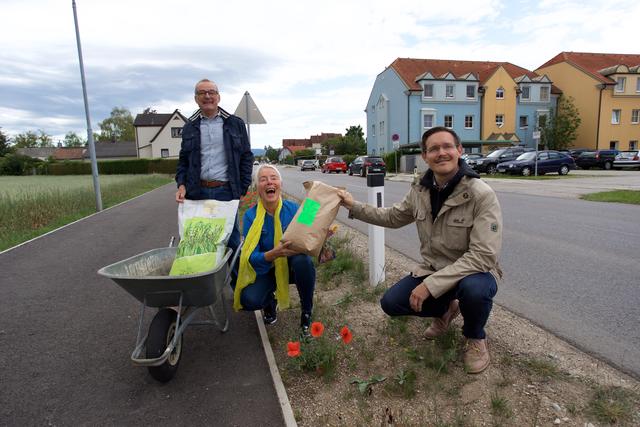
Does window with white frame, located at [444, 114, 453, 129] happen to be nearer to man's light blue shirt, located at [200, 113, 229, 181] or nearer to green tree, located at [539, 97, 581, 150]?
green tree, located at [539, 97, 581, 150]

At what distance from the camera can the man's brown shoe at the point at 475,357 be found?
2703mm

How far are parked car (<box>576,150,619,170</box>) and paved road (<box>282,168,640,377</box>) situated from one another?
26574 mm

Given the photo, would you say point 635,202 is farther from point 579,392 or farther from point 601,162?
point 601,162

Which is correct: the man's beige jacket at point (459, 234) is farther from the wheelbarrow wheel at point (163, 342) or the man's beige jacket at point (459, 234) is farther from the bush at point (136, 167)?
the bush at point (136, 167)

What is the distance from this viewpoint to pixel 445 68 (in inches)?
1896

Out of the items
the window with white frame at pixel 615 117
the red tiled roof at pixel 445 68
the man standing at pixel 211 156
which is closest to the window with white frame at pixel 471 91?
the red tiled roof at pixel 445 68

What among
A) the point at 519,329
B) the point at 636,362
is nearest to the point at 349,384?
the point at 519,329

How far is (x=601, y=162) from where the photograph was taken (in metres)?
32.5

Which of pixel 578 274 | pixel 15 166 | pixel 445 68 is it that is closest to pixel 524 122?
pixel 445 68

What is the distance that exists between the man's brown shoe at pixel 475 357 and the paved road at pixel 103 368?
1246mm

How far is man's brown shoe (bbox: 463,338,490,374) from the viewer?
8.87 feet

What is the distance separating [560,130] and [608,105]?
19.6ft

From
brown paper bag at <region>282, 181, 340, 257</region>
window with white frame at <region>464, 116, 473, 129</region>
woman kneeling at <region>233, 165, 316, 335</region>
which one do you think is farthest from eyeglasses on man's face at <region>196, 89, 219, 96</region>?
window with white frame at <region>464, 116, 473, 129</region>

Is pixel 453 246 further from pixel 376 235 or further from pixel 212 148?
pixel 212 148
